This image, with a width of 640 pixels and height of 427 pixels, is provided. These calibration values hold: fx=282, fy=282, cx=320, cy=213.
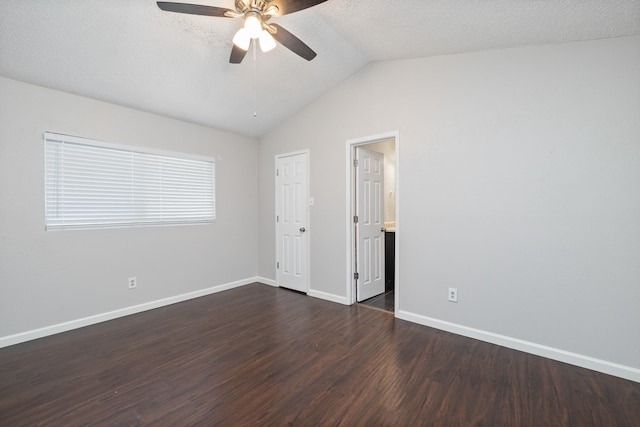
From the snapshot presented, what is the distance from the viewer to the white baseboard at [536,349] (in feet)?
6.87

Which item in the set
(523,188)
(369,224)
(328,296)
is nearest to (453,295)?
(523,188)

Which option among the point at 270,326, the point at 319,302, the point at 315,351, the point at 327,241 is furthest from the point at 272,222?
the point at 315,351

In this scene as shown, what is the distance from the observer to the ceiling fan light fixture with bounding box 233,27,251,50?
191cm

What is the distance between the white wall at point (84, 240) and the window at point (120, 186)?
0.29 feet

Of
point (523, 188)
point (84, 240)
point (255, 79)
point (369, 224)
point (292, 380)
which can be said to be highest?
point (255, 79)

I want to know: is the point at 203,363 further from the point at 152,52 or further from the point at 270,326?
the point at 152,52

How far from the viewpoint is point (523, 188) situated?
2.46 meters

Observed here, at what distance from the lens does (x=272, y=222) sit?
452 centimetres

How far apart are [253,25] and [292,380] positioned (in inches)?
96.9

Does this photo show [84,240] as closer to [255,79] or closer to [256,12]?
[255,79]

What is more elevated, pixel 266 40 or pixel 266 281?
pixel 266 40

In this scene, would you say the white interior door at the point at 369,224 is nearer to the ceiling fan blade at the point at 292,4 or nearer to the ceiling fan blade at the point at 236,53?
the ceiling fan blade at the point at 236,53

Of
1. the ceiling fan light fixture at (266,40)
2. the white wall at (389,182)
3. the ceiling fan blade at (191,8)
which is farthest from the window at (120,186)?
the white wall at (389,182)

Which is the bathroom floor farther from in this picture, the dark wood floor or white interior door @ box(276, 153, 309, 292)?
white interior door @ box(276, 153, 309, 292)
